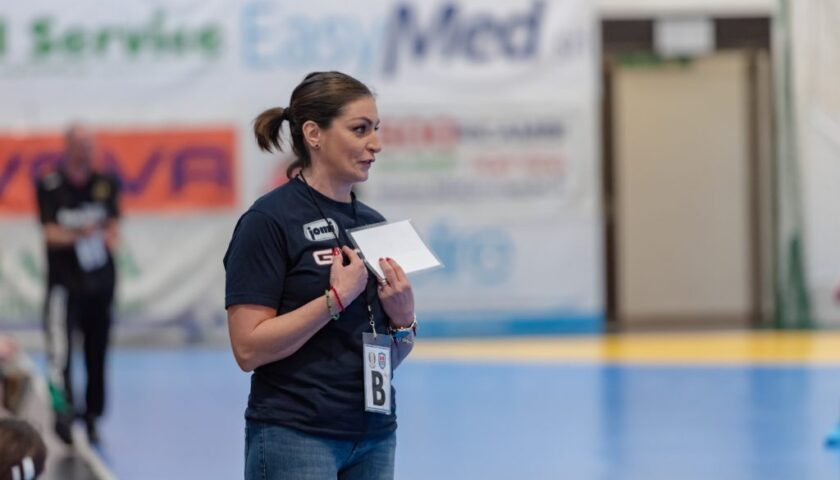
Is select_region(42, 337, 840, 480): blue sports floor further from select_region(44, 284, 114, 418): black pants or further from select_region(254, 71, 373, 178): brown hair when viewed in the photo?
select_region(254, 71, 373, 178): brown hair

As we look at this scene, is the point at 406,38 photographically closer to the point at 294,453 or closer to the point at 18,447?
the point at 18,447

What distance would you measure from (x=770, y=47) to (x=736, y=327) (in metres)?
2.98

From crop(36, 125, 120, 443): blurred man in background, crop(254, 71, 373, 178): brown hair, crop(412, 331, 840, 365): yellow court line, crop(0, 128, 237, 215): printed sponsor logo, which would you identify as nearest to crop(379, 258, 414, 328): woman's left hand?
crop(254, 71, 373, 178): brown hair

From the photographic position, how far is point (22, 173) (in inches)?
527

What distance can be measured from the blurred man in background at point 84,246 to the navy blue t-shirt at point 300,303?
497 cm

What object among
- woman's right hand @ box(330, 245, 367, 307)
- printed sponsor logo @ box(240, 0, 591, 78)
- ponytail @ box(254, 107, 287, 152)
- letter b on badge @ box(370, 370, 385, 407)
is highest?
printed sponsor logo @ box(240, 0, 591, 78)

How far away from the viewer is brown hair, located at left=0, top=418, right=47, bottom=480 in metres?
3.80

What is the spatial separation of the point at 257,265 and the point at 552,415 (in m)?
5.90

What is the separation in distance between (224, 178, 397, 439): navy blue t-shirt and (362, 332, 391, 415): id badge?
0.02 meters

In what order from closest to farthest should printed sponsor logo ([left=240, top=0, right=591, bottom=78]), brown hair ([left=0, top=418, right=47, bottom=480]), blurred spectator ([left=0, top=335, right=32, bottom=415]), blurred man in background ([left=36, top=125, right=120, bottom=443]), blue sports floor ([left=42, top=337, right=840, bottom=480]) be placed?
brown hair ([left=0, top=418, right=47, bottom=480]), blurred spectator ([left=0, top=335, right=32, bottom=415]), blue sports floor ([left=42, top=337, right=840, bottom=480]), blurred man in background ([left=36, top=125, right=120, bottom=443]), printed sponsor logo ([left=240, top=0, right=591, bottom=78])

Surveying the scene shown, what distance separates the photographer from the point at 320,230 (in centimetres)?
331

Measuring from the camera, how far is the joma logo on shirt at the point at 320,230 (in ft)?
10.8

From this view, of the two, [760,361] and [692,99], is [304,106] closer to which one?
[760,361]

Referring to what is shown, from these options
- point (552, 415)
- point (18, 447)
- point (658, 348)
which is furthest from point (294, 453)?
point (658, 348)
